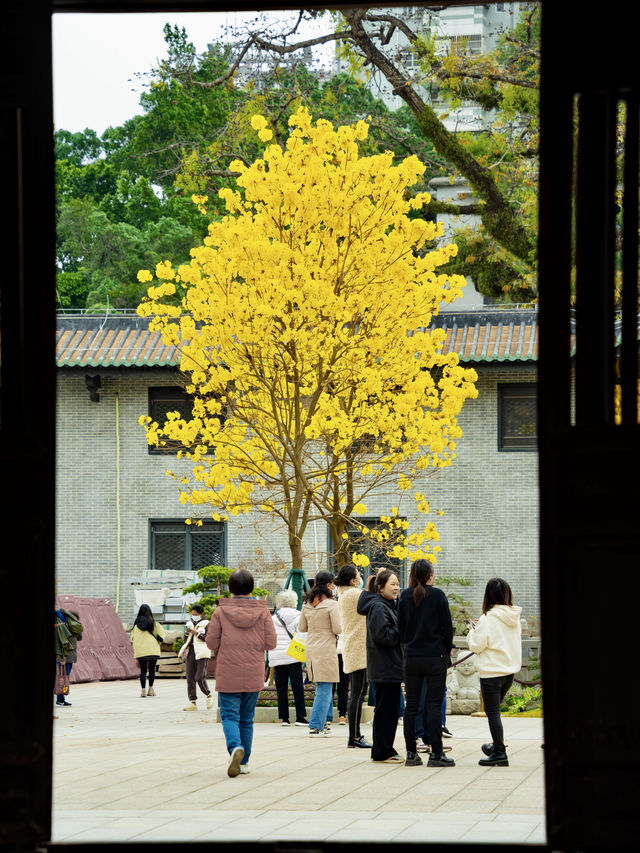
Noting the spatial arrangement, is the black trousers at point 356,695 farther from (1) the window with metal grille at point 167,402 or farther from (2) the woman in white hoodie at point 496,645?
(1) the window with metal grille at point 167,402

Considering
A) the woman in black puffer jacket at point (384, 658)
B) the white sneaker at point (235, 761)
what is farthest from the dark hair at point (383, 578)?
the white sneaker at point (235, 761)

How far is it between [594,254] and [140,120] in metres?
46.2

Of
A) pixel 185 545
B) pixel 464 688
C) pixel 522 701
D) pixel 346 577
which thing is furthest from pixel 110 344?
pixel 346 577

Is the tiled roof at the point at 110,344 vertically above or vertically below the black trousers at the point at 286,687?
above

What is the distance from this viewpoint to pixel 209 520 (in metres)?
28.3

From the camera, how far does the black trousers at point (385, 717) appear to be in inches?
457

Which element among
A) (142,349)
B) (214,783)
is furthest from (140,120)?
(214,783)

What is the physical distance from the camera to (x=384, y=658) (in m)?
11.5

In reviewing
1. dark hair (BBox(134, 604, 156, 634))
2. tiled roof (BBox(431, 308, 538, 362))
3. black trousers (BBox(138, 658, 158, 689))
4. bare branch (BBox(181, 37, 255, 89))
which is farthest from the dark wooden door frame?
tiled roof (BBox(431, 308, 538, 362))

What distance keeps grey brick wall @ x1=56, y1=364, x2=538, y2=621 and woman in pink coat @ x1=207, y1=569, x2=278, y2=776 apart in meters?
15.0

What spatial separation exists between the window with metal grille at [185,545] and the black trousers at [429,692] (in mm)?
17024

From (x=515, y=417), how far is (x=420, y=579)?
16.4 meters

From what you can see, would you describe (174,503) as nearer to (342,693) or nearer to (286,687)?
(342,693)

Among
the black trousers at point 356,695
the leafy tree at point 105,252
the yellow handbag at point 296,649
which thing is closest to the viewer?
the black trousers at point 356,695
